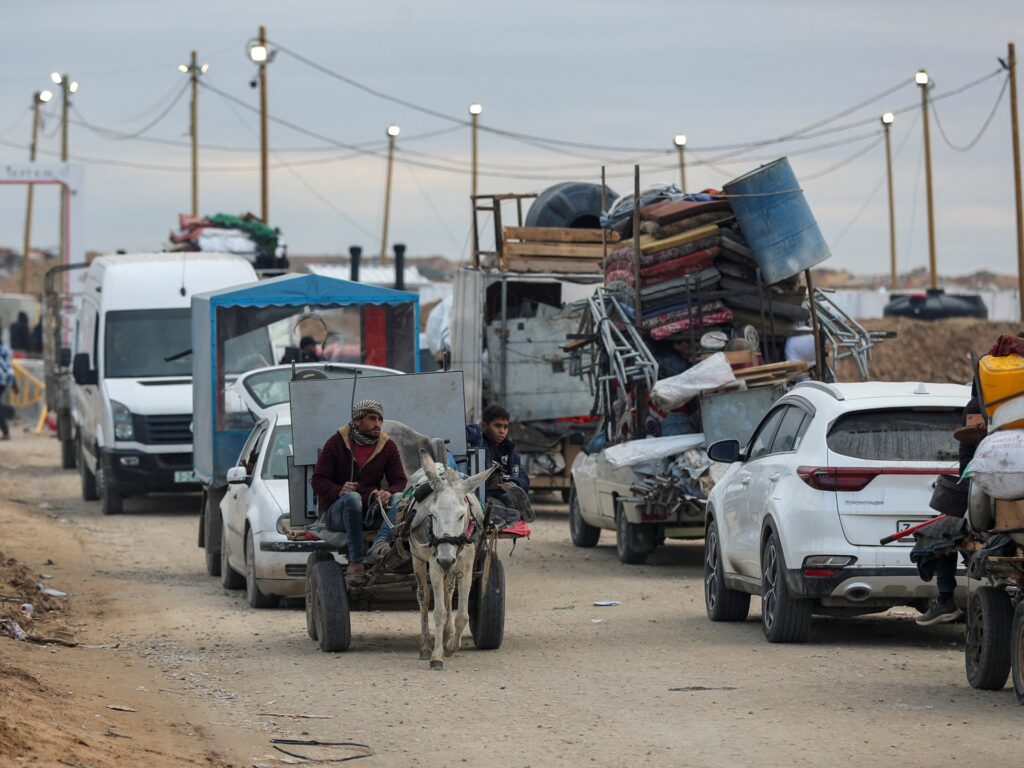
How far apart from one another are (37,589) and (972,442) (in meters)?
8.75

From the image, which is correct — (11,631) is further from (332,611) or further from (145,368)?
(145,368)

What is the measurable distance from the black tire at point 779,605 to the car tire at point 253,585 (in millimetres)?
4346

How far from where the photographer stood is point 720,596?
534 inches

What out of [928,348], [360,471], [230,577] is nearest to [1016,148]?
[928,348]

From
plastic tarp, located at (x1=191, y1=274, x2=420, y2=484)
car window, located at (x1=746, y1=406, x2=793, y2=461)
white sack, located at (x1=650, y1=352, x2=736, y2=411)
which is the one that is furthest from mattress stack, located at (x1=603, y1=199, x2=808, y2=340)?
car window, located at (x1=746, y1=406, x2=793, y2=461)

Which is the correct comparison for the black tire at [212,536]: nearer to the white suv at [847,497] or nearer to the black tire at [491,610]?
the black tire at [491,610]

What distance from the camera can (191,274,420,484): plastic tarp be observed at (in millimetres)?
18500

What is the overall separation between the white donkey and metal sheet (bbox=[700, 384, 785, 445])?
21.3 feet

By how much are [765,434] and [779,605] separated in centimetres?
168

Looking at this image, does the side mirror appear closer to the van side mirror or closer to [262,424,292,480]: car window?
[262,424,292,480]: car window

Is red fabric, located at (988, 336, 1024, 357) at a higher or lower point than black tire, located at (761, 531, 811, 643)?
higher

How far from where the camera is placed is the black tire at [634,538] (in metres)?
18.0

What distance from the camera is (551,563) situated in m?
18.5

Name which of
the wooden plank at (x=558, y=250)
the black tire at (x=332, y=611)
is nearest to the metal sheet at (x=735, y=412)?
the black tire at (x=332, y=611)
